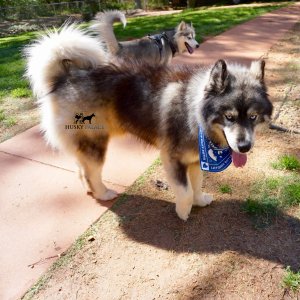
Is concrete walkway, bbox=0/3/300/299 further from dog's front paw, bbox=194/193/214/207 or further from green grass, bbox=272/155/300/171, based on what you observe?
green grass, bbox=272/155/300/171

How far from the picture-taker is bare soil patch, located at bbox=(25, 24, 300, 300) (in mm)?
2125

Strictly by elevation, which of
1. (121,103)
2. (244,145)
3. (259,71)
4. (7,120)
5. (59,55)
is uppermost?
(59,55)

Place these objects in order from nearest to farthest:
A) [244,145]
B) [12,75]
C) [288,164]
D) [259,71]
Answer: [244,145] < [259,71] < [288,164] < [12,75]

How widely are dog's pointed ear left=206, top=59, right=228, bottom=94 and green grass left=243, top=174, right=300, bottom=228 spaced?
3.74ft

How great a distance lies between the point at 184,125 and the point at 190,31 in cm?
476

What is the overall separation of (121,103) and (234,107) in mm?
930

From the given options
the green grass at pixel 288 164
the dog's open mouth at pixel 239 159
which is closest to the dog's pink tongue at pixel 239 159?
the dog's open mouth at pixel 239 159

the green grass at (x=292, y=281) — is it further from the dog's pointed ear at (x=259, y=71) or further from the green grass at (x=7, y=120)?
the green grass at (x=7, y=120)

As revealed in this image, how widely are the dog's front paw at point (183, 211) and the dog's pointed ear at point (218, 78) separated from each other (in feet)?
3.25

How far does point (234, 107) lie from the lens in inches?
81.7

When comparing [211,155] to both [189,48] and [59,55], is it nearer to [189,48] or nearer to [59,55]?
[59,55]

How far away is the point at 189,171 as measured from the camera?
107 inches

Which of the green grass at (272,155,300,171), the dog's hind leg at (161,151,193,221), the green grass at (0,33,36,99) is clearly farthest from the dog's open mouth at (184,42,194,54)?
the dog's hind leg at (161,151,193,221)

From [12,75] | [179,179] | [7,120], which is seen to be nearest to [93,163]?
[179,179]
